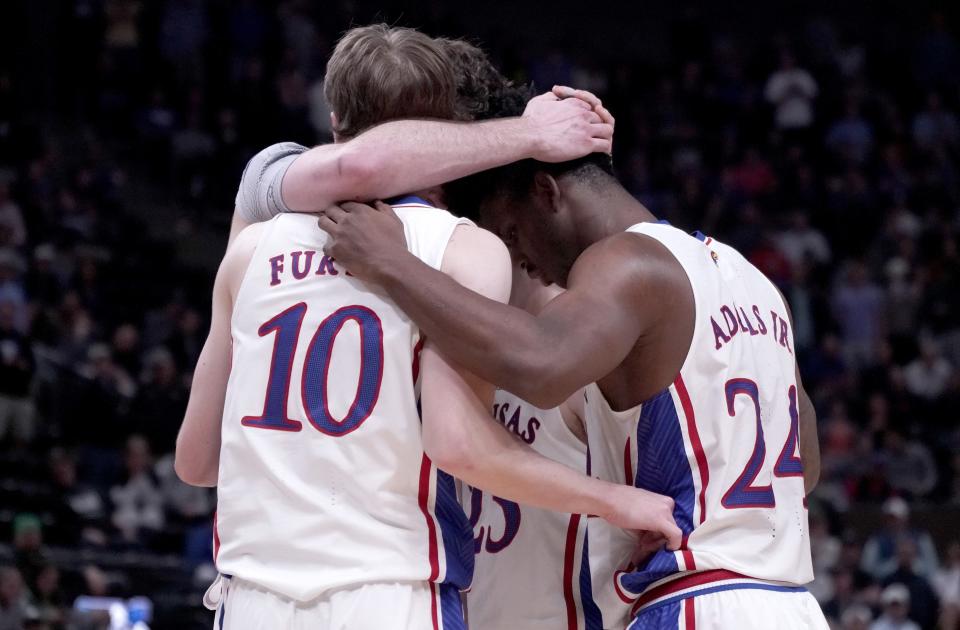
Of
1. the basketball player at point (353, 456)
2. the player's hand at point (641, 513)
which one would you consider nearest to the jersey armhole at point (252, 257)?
the basketball player at point (353, 456)

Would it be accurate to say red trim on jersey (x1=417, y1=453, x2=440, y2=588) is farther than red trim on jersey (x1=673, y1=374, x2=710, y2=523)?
No

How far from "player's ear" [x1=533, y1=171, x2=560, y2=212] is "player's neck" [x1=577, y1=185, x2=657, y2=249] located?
7 centimetres

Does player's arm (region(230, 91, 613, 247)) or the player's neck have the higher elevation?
player's arm (region(230, 91, 613, 247))

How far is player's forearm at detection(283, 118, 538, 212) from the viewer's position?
339cm

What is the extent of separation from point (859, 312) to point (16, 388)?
9.10 m

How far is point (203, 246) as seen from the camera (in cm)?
1597

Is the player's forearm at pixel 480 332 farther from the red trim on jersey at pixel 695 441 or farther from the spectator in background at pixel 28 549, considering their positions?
the spectator in background at pixel 28 549

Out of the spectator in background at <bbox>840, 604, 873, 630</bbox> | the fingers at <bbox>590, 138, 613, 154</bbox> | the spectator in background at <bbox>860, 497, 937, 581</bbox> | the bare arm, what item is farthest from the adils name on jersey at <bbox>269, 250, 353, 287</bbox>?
the spectator in background at <bbox>860, 497, 937, 581</bbox>

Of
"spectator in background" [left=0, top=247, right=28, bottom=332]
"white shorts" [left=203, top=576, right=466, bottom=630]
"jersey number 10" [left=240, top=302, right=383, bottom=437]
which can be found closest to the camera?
"white shorts" [left=203, top=576, right=466, bottom=630]

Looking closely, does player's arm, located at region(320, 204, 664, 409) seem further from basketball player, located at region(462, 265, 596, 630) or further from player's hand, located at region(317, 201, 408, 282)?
basketball player, located at region(462, 265, 596, 630)

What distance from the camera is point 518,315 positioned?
3258 mm

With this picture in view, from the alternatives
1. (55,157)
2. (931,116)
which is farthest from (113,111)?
(931,116)

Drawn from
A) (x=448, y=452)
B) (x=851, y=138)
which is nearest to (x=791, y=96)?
(x=851, y=138)

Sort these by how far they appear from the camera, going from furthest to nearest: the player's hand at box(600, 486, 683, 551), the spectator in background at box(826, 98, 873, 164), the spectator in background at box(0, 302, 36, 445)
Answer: the spectator in background at box(826, 98, 873, 164)
the spectator in background at box(0, 302, 36, 445)
the player's hand at box(600, 486, 683, 551)
